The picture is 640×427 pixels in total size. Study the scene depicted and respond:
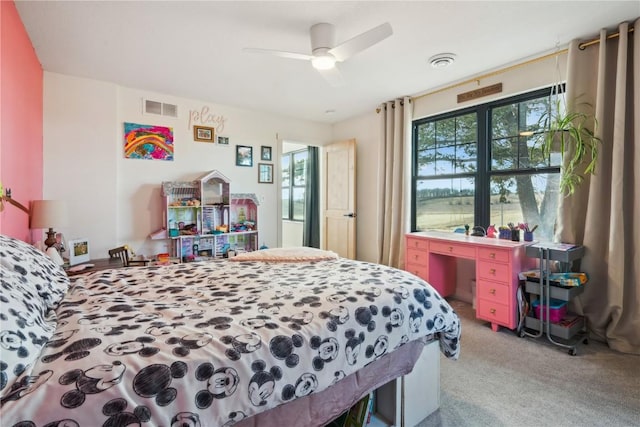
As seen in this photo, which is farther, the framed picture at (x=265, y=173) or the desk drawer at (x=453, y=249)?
the framed picture at (x=265, y=173)

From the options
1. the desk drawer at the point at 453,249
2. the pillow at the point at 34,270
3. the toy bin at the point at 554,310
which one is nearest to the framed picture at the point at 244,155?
the desk drawer at the point at 453,249

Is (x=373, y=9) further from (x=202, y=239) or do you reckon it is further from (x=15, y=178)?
(x=202, y=239)

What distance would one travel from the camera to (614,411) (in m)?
1.73

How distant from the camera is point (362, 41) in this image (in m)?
2.11

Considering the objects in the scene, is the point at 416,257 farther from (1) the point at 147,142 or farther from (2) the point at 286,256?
(1) the point at 147,142

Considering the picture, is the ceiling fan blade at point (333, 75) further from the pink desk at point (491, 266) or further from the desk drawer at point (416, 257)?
the desk drawer at point (416, 257)

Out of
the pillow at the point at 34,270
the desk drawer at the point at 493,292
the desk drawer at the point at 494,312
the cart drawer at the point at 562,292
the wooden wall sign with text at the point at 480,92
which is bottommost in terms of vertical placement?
the desk drawer at the point at 494,312

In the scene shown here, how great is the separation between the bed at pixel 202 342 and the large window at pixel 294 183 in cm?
444

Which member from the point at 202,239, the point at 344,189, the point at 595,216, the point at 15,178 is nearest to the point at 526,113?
the point at 595,216

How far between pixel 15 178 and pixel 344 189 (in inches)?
147

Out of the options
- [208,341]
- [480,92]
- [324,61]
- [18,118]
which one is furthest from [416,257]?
[18,118]

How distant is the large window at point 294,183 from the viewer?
20.4 feet

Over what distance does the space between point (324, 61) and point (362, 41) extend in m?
0.37

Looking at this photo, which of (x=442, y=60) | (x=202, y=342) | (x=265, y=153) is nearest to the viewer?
(x=202, y=342)
